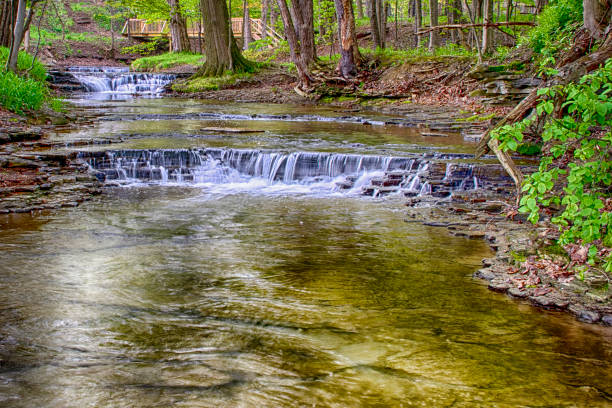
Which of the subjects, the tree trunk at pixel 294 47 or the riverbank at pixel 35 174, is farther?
the tree trunk at pixel 294 47

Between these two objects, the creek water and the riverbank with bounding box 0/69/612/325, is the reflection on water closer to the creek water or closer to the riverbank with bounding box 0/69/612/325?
the creek water

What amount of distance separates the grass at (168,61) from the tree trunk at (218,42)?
603cm

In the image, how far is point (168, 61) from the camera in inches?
1291

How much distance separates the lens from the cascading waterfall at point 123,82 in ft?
91.0

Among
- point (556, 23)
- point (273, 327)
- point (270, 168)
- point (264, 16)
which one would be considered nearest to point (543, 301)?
point (273, 327)

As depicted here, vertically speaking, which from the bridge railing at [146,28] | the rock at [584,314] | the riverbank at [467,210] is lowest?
the rock at [584,314]

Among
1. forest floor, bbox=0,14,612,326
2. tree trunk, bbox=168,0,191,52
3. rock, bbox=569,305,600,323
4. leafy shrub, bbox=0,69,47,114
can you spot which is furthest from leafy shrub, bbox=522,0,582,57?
tree trunk, bbox=168,0,191,52

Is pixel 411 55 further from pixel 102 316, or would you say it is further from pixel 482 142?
pixel 102 316

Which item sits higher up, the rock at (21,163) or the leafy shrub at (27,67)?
the leafy shrub at (27,67)

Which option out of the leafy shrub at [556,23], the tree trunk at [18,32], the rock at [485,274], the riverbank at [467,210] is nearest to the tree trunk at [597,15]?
the riverbank at [467,210]

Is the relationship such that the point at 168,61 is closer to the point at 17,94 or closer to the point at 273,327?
the point at 17,94

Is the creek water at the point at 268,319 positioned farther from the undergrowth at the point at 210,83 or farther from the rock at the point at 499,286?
the undergrowth at the point at 210,83

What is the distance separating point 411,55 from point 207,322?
20211 millimetres

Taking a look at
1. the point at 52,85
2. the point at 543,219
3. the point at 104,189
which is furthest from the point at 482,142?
the point at 52,85
